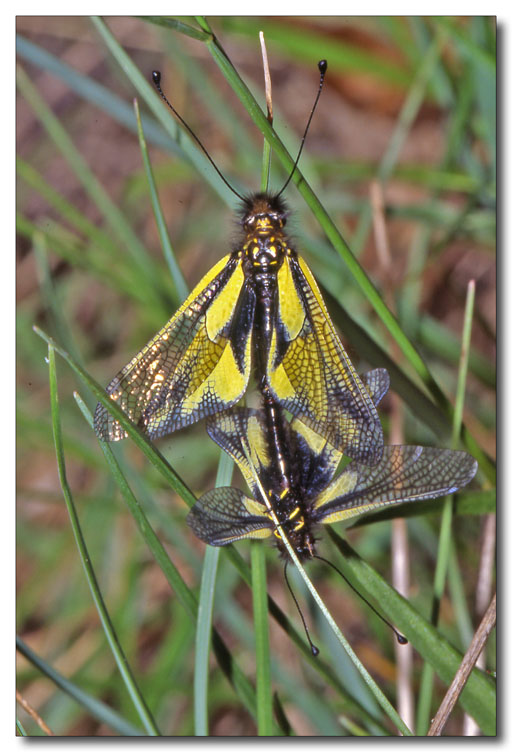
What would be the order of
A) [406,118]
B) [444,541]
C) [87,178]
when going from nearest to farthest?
[444,541] → [87,178] → [406,118]

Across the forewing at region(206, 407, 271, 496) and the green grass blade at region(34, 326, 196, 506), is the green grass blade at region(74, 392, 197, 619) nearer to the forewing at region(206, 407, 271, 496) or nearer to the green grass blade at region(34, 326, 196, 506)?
the green grass blade at region(34, 326, 196, 506)

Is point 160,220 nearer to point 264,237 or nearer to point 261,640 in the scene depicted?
point 264,237

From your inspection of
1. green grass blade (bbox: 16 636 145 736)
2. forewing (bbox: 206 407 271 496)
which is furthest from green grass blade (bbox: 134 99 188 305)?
green grass blade (bbox: 16 636 145 736)

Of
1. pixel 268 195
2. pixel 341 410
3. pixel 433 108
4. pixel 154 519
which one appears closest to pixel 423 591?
pixel 154 519

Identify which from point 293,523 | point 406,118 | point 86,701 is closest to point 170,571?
point 293,523

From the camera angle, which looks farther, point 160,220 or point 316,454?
point 160,220

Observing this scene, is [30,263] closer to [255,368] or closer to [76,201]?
[76,201]
